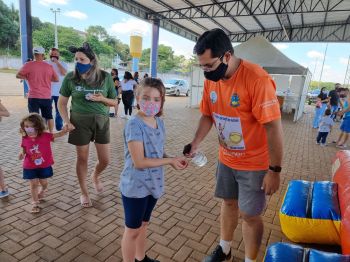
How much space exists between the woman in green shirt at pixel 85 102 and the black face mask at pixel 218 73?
146 cm

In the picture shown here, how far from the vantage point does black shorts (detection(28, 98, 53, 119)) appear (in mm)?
5125

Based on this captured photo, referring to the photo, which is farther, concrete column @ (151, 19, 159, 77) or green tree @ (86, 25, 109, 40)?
green tree @ (86, 25, 109, 40)

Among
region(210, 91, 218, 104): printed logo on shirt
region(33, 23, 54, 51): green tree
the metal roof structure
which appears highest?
region(33, 23, 54, 51): green tree

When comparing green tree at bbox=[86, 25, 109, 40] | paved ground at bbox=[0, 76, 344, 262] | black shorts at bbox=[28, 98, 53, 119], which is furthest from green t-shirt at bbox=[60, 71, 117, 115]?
green tree at bbox=[86, 25, 109, 40]

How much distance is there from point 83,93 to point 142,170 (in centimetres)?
145

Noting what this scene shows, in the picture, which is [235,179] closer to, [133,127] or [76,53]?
[133,127]

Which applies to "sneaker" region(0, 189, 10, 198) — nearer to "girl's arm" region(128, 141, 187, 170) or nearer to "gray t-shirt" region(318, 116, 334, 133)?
"girl's arm" region(128, 141, 187, 170)

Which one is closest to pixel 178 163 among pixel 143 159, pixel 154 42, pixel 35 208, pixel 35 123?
pixel 143 159

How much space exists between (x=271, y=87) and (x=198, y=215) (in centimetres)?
203

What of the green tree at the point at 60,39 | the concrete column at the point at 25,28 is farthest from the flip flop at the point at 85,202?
the green tree at the point at 60,39

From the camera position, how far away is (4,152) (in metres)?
4.89

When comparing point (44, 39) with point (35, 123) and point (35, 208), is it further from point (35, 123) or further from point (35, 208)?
point (35, 208)

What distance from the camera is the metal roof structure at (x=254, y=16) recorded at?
14875 mm

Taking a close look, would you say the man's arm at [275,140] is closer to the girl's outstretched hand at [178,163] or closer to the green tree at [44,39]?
the girl's outstretched hand at [178,163]
